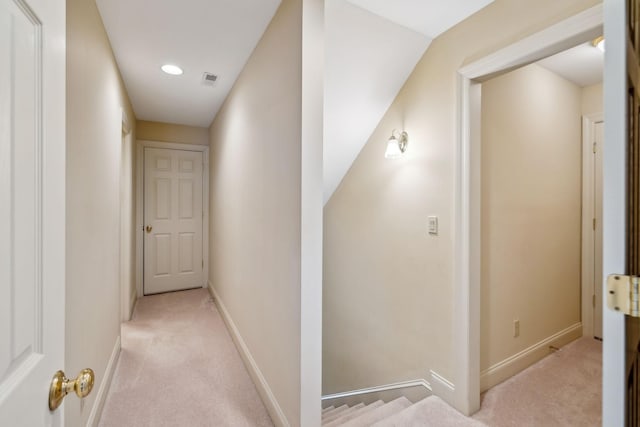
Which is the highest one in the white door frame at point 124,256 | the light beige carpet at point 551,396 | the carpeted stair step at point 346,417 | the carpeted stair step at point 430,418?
the white door frame at point 124,256

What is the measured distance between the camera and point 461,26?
180 cm

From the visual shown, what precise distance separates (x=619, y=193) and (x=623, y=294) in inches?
8.5

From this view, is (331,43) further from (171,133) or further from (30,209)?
(171,133)

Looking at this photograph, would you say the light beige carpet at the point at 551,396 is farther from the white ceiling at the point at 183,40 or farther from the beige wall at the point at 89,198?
the white ceiling at the point at 183,40

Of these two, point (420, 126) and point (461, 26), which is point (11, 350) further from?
point (461, 26)

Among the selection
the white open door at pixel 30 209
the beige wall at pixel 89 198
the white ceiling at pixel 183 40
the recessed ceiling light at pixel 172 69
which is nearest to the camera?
the white open door at pixel 30 209

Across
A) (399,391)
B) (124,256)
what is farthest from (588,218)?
(124,256)

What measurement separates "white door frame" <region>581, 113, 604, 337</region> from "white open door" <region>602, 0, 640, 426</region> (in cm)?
281

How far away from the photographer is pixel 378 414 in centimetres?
191

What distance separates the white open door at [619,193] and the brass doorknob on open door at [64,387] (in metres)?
1.13

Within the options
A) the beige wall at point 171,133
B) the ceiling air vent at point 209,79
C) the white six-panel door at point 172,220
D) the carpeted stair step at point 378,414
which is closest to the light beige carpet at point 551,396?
the carpeted stair step at point 378,414

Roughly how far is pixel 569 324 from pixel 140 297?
4.80m

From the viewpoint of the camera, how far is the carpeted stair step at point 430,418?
168 centimetres

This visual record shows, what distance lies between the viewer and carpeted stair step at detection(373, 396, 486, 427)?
1.68 meters
